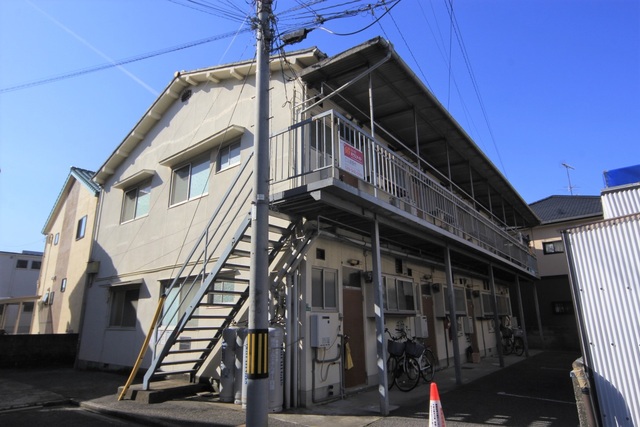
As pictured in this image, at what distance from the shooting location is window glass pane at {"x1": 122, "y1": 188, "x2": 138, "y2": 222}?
39.5 feet

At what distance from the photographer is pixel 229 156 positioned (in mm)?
9188

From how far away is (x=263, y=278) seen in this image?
187 inches

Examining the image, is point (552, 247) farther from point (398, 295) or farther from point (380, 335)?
point (380, 335)

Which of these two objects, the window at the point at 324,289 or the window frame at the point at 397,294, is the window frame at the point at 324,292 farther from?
the window frame at the point at 397,294

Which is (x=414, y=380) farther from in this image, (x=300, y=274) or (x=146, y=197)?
(x=146, y=197)

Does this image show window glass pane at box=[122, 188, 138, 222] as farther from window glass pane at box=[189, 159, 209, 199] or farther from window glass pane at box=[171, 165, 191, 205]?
window glass pane at box=[189, 159, 209, 199]

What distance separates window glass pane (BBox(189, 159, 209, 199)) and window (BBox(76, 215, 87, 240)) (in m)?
6.65

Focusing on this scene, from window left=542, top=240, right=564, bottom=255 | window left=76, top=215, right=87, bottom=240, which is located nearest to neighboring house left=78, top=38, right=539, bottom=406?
window left=76, top=215, right=87, bottom=240

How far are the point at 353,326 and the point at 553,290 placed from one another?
15.8 m

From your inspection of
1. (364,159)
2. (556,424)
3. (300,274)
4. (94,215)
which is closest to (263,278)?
(300,274)

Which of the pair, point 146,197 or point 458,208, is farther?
point 146,197

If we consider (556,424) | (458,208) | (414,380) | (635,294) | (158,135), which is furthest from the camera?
(158,135)

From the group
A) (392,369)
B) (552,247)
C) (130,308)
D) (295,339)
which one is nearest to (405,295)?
(392,369)

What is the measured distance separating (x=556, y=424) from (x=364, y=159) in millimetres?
4717
